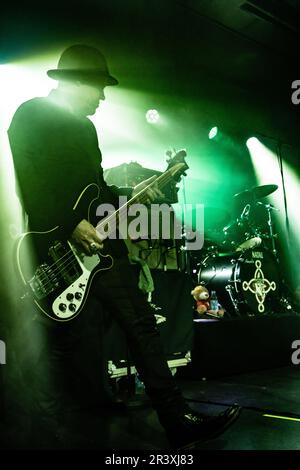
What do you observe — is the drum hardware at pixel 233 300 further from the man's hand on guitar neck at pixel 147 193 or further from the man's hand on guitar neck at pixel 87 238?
the man's hand on guitar neck at pixel 87 238

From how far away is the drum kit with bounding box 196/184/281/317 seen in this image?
4.75 m

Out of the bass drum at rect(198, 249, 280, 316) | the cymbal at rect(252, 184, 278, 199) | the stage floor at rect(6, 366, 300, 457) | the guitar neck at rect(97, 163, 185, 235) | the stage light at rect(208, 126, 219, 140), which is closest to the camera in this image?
the stage floor at rect(6, 366, 300, 457)

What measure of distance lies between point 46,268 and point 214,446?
1131 mm

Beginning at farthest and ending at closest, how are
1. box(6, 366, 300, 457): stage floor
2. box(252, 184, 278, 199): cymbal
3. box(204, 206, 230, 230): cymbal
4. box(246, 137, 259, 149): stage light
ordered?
box(246, 137, 259, 149): stage light → box(252, 184, 278, 199): cymbal → box(204, 206, 230, 230): cymbal → box(6, 366, 300, 457): stage floor

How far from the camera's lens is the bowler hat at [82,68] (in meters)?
2.24

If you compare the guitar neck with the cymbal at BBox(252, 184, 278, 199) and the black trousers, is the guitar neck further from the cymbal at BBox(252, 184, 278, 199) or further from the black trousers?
the cymbal at BBox(252, 184, 278, 199)

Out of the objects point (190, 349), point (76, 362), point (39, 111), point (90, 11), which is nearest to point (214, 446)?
point (76, 362)

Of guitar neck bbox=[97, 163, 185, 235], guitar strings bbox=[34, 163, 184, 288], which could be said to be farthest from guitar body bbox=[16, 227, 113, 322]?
guitar neck bbox=[97, 163, 185, 235]

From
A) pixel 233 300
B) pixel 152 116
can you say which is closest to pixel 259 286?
pixel 233 300

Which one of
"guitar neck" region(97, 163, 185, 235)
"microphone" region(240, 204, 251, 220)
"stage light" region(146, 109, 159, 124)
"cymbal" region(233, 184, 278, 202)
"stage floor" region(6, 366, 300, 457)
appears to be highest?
"stage light" region(146, 109, 159, 124)

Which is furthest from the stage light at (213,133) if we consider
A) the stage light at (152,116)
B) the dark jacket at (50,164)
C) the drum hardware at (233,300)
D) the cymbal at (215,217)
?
the dark jacket at (50,164)

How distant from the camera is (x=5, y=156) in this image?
3455 mm

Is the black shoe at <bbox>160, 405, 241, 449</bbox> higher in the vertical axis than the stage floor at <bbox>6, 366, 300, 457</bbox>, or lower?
higher
